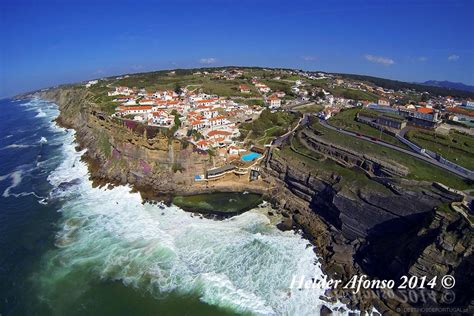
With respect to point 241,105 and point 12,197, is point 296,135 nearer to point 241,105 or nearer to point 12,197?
point 241,105

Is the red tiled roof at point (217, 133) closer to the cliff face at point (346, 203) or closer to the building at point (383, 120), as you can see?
the cliff face at point (346, 203)

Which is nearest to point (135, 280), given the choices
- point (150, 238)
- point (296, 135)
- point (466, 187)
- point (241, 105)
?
point (150, 238)

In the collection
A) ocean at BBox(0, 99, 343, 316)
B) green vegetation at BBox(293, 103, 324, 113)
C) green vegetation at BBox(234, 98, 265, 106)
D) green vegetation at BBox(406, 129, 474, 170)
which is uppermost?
green vegetation at BBox(234, 98, 265, 106)

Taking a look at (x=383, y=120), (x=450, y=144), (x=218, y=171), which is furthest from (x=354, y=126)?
(x=218, y=171)

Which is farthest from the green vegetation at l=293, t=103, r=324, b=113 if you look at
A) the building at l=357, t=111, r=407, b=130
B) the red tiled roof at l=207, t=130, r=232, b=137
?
the red tiled roof at l=207, t=130, r=232, b=137

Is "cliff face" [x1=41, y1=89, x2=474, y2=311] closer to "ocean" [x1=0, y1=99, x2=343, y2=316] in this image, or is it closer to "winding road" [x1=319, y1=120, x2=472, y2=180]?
"ocean" [x1=0, y1=99, x2=343, y2=316]

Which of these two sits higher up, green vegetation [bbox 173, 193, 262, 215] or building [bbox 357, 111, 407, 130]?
building [bbox 357, 111, 407, 130]
